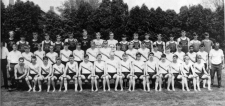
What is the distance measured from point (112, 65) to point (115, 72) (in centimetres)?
30

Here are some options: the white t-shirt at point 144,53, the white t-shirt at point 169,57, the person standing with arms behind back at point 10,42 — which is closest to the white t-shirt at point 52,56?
the person standing with arms behind back at point 10,42

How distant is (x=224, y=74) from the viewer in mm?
11117

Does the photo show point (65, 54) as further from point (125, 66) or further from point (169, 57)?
point (169, 57)

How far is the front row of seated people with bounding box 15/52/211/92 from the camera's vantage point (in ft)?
26.1

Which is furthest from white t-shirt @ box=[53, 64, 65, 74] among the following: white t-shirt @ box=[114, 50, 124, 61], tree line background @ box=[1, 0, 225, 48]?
tree line background @ box=[1, 0, 225, 48]

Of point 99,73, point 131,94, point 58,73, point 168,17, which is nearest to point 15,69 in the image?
point 58,73

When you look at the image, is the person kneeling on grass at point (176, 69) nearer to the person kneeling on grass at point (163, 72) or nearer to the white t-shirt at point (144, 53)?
the person kneeling on grass at point (163, 72)

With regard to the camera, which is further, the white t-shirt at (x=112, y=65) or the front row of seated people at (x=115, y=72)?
the white t-shirt at (x=112, y=65)

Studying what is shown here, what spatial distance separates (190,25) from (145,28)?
2.62 metres

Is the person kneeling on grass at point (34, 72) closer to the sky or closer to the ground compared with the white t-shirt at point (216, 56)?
closer to the ground

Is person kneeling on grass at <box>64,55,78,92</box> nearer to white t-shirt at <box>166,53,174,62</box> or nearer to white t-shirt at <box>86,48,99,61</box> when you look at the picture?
white t-shirt at <box>86,48,99,61</box>

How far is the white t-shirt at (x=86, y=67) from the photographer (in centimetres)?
812

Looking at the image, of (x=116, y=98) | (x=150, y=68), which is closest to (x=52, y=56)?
(x=116, y=98)

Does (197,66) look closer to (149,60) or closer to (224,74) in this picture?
(149,60)
